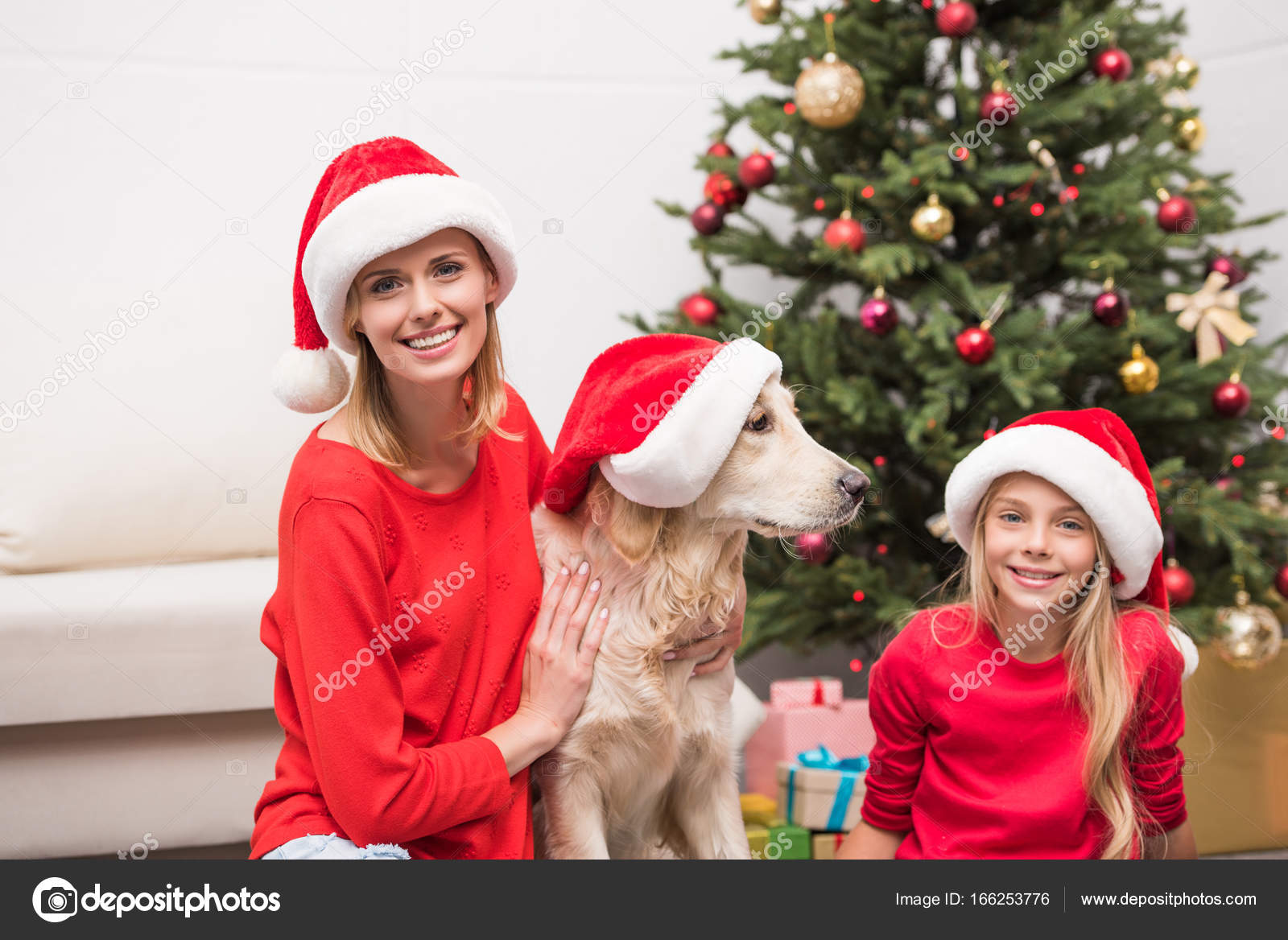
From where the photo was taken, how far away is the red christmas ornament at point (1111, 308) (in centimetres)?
240

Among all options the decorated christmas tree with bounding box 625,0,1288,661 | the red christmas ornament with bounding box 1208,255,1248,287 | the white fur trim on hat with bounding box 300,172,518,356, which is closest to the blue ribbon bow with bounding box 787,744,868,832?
the decorated christmas tree with bounding box 625,0,1288,661

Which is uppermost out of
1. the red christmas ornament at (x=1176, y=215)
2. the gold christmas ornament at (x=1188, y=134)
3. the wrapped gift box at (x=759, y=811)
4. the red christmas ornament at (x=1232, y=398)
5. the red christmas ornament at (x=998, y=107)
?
the gold christmas ornament at (x=1188, y=134)

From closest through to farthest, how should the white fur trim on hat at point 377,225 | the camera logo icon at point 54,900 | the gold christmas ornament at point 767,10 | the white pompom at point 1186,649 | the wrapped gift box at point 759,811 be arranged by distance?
the camera logo icon at point 54,900 < the white fur trim on hat at point 377,225 < the white pompom at point 1186,649 < the wrapped gift box at point 759,811 < the gold christmas ornament at point 767,10

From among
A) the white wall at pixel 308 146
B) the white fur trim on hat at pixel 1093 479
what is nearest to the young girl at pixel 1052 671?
the white fur trim on hat at pixel 1093 479

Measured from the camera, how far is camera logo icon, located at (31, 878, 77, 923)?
1.21m

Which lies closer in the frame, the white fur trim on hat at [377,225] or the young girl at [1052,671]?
the white fur trim on hat at [377,225]

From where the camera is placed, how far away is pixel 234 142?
9.98 feet

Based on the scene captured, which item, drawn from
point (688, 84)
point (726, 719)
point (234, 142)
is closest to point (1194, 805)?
point (726, 719)

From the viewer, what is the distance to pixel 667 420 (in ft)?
4.37

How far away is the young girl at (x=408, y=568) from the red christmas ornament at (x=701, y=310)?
1.14 metres

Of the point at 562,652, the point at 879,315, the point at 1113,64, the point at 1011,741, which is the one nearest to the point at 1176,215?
the point at 1113,64

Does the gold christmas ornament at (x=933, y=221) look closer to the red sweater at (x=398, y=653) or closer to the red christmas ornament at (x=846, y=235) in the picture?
the red christmas ornament at (x=846, y=235)

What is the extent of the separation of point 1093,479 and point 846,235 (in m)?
1.16

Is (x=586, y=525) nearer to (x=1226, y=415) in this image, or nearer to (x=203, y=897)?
(x=203, y=897)
